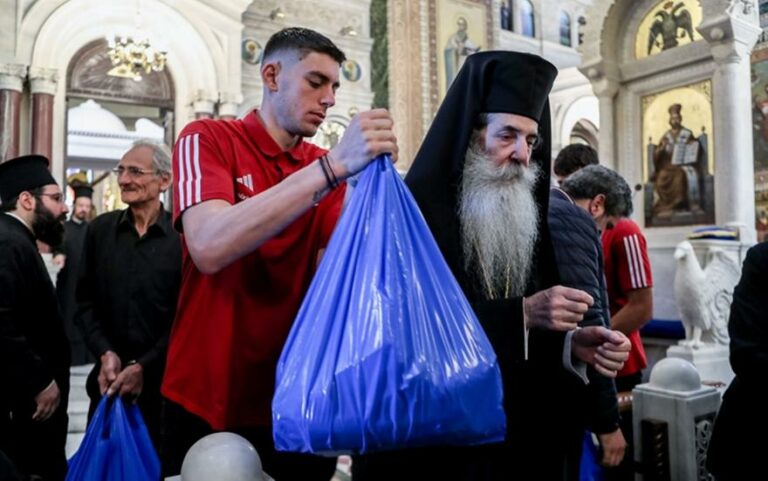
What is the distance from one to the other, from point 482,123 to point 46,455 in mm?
2701

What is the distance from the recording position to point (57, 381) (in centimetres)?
303

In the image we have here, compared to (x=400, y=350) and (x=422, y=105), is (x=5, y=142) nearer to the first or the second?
(x=422, y=105)

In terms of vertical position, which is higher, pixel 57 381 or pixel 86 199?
pixel 86 199

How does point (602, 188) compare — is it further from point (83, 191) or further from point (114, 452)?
point (83, 191)

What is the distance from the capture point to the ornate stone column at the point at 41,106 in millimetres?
10516

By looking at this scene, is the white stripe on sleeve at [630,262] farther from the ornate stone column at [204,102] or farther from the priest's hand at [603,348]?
the ornate stone column at [204,102]

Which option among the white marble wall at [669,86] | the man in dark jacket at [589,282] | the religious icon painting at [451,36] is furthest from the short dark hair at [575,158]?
the religious icon painting at [451,36]

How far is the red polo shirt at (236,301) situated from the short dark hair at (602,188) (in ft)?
6.60

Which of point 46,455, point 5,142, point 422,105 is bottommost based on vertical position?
point 46,455

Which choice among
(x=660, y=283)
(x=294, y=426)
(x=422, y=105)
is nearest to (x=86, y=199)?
(x=660, y=283)

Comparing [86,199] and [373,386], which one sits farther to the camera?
[86,199]

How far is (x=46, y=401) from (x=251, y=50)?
11.4 metres

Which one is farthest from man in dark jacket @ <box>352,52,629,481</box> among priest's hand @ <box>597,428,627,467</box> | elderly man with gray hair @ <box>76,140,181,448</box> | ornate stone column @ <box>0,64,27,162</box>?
ornate stone column @ <box>0,64,27,162</box>

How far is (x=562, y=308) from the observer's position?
1428 mm
